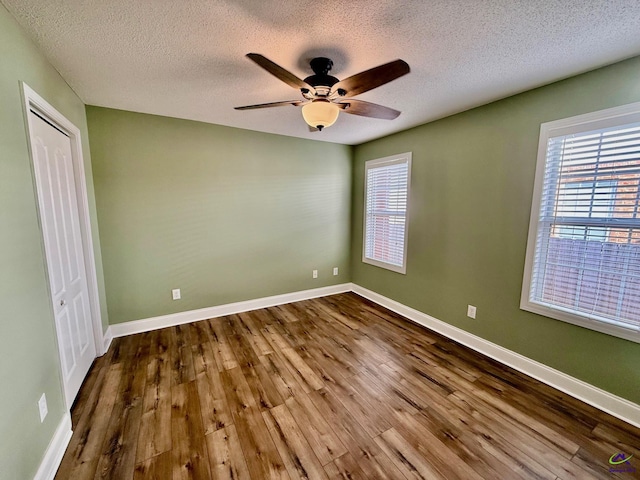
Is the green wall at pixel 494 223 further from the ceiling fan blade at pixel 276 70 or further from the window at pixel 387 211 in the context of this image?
the ceiling fan blade at pixel 276 70

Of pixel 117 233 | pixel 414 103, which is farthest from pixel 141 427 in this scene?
pixel 414 103

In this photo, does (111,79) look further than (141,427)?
Yes

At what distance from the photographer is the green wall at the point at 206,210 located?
2.72 m

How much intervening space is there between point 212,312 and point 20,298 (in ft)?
7.06

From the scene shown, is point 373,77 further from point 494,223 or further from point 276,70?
point 494,223

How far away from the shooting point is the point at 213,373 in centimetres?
221

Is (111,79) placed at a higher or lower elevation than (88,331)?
higher

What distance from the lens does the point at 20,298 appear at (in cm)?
126

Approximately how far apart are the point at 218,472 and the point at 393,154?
11.7 ft

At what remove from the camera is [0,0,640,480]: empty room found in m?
1.36

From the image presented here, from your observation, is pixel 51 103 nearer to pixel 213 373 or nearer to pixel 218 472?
pixel 213 373

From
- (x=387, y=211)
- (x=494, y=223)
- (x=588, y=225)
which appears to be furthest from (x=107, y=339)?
(x=588, y=225)

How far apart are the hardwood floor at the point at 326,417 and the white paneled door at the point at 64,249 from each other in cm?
26

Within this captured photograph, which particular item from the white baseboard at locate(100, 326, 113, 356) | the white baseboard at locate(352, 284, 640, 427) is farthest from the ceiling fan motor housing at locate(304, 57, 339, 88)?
the white baseboard at locate(100, 326, 113, 356)
